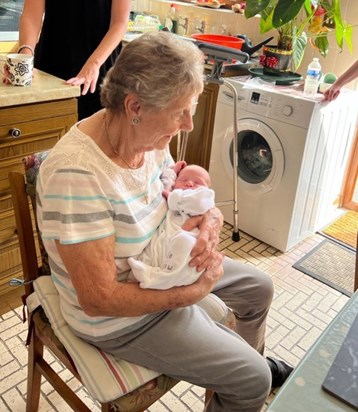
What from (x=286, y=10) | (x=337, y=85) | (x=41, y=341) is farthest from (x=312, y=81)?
(x=41, y=341)

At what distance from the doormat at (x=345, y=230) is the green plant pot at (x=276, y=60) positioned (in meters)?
1.04

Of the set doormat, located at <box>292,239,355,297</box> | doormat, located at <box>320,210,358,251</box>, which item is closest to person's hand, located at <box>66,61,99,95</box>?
doormat, located at <box>292,239,355,297</box>

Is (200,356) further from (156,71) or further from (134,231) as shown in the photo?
(156,71)

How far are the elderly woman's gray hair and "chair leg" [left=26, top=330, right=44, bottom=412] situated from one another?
0.74 m

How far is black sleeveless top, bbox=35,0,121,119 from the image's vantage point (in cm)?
178

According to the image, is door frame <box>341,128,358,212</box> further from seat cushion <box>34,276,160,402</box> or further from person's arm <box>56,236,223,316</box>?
seat cushion <box>34,276,160,402</box>

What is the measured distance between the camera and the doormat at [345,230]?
271 cm

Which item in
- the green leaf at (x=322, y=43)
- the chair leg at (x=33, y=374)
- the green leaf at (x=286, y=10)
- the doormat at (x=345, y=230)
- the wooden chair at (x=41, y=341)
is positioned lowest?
the doormat at (x=345, y=230)

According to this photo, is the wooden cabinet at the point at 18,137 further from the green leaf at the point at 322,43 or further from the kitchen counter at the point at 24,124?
the green leaf at the point at 322,43

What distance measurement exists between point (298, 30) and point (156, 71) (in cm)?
185

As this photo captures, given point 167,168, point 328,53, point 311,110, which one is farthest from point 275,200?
point 167,168

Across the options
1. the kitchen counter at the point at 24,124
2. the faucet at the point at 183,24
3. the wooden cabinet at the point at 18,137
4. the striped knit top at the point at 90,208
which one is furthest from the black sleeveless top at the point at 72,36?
the faucet at the point at 183,24

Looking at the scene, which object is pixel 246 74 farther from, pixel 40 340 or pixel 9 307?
pixel 40 340

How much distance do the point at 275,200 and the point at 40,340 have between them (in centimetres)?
162
